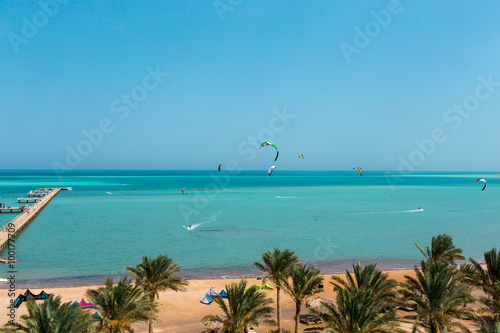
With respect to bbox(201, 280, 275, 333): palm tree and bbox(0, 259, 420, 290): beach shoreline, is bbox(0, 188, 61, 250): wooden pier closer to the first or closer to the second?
bbox(0, 259, 420, 290): beach shoreline

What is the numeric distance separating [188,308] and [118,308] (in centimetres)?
1412

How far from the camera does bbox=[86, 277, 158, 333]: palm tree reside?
18656 millimetres

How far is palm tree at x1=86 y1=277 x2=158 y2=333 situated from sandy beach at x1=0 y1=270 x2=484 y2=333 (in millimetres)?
8689

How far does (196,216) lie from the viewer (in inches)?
3381

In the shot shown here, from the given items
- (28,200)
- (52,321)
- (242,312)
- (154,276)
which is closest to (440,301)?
(242,312)

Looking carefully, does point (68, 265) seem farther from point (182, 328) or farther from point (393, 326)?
point (393, 326)

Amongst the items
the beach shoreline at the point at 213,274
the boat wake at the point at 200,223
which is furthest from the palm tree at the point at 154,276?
the boat wake at the point at 200,223

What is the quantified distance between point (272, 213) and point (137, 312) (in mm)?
71219

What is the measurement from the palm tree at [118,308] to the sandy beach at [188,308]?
869 cm

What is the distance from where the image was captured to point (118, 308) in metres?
18.6

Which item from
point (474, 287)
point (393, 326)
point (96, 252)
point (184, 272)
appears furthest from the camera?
point (96, 252)

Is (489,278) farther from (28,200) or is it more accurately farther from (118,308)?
(28,200)

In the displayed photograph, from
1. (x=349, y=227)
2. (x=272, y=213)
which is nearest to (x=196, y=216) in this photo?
(x=272, y=213)

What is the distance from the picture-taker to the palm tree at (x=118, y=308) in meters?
18.7
